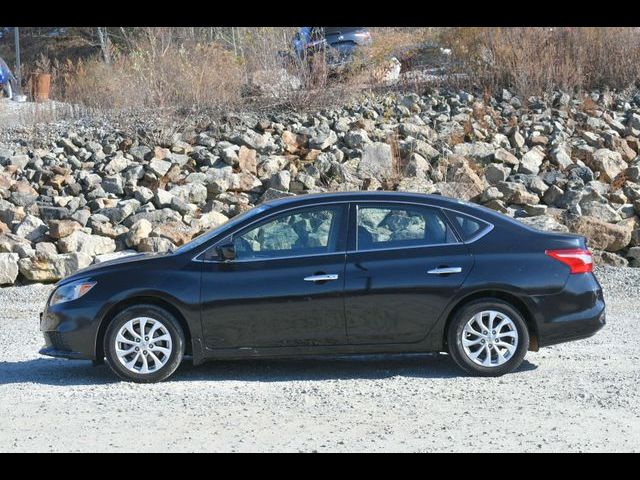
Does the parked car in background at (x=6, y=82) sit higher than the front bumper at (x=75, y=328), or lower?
higher

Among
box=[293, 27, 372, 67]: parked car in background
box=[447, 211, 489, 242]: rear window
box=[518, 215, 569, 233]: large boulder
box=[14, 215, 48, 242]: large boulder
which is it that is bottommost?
box=[447, 211, 489, 242]: rear window

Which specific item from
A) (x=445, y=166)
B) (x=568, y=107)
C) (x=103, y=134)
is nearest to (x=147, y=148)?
(x=103, y=134)

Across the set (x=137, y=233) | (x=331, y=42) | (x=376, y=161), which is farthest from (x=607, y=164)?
(x=137, y=233)

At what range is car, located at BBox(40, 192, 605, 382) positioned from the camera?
27.5ft

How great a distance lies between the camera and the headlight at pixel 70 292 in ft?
27.9

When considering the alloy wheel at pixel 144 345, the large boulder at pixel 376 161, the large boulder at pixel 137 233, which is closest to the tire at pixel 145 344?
the alloy wheel at pixel 144 345

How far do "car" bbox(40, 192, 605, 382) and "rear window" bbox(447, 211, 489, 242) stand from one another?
1.4 inches

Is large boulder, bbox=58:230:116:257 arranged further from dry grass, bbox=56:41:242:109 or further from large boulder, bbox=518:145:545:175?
large boulder, bbox=518:145:545:175

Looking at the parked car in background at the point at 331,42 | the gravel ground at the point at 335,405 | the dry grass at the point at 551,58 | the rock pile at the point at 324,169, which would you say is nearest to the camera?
the gravel ground at the point at 335,405

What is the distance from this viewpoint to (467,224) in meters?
8.61

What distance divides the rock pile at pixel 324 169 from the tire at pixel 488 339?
22.5 ft

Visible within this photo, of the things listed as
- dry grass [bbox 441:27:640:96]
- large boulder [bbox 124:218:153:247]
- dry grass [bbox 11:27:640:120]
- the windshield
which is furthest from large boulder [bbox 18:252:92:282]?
dry grass [bbox 441:27:640:96]

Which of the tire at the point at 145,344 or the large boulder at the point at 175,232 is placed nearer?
the tire at the point at 145,344

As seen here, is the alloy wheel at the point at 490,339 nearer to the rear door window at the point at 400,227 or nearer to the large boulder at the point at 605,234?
the rear door window at the point at 400,227
